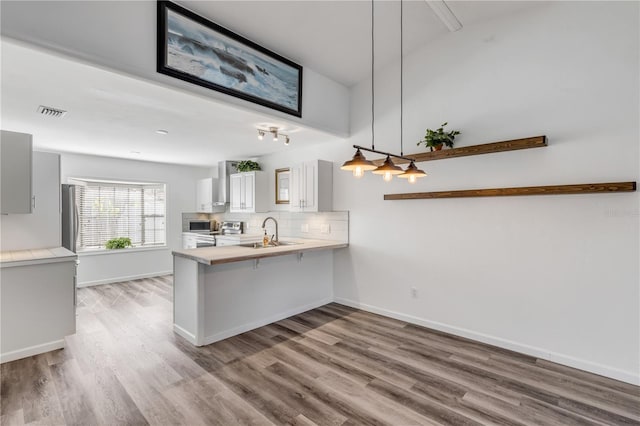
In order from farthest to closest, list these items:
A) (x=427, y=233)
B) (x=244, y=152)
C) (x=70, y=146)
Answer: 1. (x=244, y=152)
2. (x=70, y=146)
3. (x=427, y=233)

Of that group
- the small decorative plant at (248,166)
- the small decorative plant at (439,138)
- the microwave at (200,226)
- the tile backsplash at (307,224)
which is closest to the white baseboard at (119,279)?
the microwave at (200,226)

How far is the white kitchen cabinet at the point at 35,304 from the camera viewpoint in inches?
111

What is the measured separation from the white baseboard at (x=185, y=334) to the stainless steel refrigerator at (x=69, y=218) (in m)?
2.48

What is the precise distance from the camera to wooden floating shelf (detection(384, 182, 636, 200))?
2.48 m

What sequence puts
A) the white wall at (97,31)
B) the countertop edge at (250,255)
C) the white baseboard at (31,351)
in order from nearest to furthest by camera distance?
the white wall at (97,31), the white baseboard at (31,351), the countertop edge at (250,255)

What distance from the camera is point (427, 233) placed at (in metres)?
3.65

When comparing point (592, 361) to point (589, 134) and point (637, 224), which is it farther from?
point (589, 134)

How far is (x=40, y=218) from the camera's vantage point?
12.4ft

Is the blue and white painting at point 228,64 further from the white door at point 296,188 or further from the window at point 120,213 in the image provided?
the window at point 120,213

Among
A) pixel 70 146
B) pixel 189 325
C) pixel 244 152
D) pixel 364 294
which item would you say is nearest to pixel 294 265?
pixel 364 294

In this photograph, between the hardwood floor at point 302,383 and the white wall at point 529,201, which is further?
the white wall at point 529,201

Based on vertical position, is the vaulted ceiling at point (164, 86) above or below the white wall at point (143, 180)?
above

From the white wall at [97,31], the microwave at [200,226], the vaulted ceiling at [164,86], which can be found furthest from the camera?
the microwave at [200,226]

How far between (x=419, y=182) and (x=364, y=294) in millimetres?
1735
